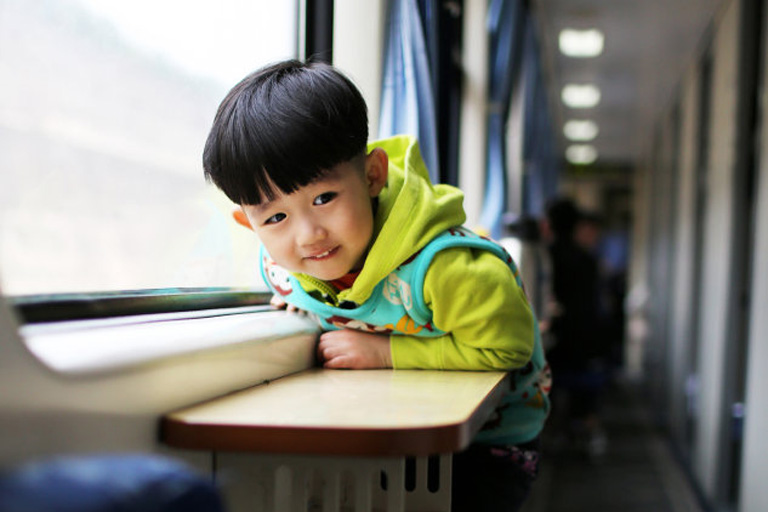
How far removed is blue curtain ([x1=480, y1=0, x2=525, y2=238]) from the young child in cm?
160

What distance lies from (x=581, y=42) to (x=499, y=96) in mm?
2060

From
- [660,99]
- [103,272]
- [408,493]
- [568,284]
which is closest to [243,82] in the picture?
[103,272]

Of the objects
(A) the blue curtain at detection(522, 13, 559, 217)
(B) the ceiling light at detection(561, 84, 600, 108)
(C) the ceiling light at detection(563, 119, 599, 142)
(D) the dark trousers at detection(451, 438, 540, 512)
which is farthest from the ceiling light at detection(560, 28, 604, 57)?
(D) the dark trousers at detection(451, 438, 540, 512)

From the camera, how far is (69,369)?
0.62 metres

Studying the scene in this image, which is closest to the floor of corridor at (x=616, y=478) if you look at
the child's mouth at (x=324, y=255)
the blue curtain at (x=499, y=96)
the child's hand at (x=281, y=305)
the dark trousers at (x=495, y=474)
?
the blue curtain at (x=499, y=96)

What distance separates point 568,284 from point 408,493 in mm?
3154

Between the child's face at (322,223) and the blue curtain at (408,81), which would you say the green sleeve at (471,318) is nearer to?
the child's face at (322,223)

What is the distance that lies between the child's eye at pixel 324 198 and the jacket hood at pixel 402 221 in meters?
0.10

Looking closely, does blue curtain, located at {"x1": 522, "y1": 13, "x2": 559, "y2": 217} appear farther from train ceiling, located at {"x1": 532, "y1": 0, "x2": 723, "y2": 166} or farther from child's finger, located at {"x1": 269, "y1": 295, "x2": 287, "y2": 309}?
child's finger, located at {"x1": 269, "y1": 295, "x2": 287, "y2": 309}

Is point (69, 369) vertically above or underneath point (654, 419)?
above

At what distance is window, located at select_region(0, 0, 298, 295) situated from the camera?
32.1 inches

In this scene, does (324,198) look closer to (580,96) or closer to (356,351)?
(356,351)

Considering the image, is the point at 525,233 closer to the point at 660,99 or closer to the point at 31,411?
the point at 31,411

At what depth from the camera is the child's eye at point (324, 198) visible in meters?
0.96
